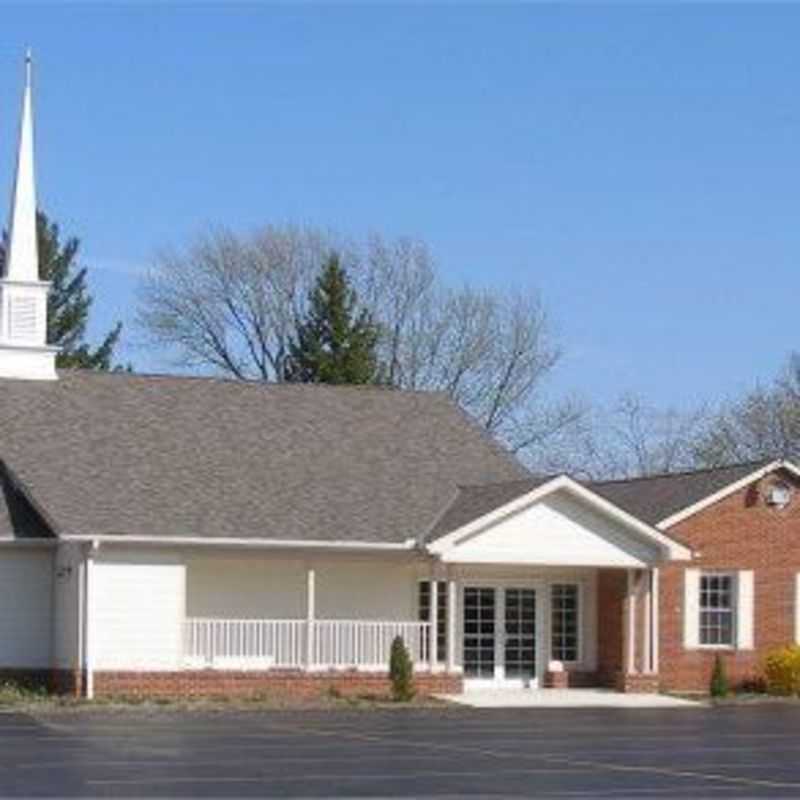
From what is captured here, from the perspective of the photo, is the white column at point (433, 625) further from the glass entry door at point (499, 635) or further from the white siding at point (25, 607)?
the white siding at point (25, 607)

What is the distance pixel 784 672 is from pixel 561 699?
19.1 ft

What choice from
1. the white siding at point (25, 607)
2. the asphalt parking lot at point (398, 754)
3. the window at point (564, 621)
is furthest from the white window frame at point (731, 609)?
the white siding at point (25, 607)

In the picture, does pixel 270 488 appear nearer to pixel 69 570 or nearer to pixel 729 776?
pixel 69 570

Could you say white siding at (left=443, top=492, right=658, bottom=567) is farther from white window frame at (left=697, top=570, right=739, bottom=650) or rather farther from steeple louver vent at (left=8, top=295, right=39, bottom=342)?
steeple louver vent at (left=8, top=295, right=39, bottom=342)

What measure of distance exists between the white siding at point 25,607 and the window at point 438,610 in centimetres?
755

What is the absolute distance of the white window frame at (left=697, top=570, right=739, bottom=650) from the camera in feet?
140

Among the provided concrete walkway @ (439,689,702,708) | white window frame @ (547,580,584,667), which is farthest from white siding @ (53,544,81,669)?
white window frame @ (547,580,584,667)

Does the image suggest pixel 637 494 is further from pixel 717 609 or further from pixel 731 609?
pixel 731 609

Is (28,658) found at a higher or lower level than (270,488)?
lower

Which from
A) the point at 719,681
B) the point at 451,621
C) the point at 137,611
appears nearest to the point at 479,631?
the point at 451,621

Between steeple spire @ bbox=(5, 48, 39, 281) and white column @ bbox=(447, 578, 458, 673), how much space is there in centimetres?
1189

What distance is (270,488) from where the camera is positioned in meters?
40.2

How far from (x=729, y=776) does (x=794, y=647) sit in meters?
20.5

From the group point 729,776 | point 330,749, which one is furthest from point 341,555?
point 729,776
